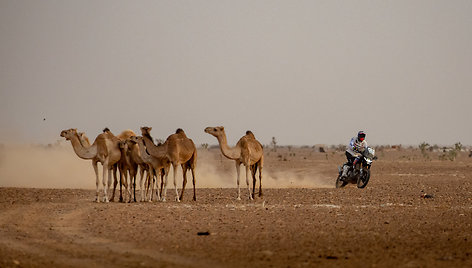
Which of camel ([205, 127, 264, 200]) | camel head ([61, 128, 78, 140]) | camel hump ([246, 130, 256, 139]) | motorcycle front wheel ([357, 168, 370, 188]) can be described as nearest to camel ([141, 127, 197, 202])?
camel ([205, 127, 264, 200])

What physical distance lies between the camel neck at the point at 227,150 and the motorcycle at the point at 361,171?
609 centimetres

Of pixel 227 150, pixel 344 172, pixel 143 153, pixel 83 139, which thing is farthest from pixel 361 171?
pixel 83 139

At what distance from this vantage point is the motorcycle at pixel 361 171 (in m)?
27.9

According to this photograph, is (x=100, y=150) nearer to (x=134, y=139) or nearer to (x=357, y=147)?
(x=134, y=139)

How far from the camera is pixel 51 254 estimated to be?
12633 mm

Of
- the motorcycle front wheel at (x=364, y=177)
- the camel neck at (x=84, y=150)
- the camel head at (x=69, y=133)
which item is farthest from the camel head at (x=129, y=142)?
the motorcycle front wheel at (x=364, y=177)

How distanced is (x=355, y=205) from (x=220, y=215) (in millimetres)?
4764

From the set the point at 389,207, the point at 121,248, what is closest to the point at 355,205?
the point at 389,207

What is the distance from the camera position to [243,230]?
622 inches

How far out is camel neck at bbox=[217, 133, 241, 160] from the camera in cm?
2361

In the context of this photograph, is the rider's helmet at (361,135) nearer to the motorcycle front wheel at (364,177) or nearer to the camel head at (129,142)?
the motorcycle front wheel at (364,177)

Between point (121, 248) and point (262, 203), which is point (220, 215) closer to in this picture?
point (262, 203)

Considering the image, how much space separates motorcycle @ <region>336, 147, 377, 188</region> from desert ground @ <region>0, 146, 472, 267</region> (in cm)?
143

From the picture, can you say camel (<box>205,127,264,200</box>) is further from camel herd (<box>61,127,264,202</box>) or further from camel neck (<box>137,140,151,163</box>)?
camel neck (<box>137,140,151,163</box>)
